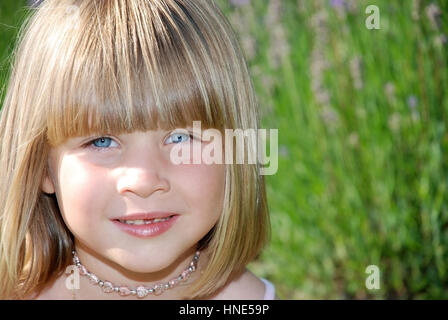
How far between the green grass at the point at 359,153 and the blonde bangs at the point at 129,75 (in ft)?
3.22

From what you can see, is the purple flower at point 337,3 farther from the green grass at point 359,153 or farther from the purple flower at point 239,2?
the purple flower at point 239,2

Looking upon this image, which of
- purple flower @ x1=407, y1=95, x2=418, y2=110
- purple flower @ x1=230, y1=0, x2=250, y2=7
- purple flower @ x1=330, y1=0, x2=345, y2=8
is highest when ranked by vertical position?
purple flower @ x1=230, y1=0, x2=250, y2=7

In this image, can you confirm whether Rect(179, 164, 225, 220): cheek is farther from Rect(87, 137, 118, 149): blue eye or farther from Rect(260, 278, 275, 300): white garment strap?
Rect(260, 278, 275, 300): white garment strap

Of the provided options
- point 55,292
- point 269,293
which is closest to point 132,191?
point 55,292

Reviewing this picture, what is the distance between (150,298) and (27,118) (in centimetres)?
54

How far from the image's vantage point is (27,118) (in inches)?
55.8

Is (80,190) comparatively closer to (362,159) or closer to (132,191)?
(132,191)

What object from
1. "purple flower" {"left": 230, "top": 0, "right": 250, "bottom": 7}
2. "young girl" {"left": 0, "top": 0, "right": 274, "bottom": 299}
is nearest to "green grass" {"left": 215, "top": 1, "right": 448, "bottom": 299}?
"purple flower" {"left": 230, "top": 0, "right": 250, "bottom": 7}

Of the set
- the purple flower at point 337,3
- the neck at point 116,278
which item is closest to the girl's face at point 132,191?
the neck at point 116,278

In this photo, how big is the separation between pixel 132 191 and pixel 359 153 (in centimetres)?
124

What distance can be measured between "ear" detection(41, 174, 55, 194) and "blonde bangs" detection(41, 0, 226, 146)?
130 mm

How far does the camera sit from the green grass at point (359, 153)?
2.22 m

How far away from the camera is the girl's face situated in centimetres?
132

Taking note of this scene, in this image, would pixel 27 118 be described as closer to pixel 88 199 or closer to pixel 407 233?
pixel 88 199
